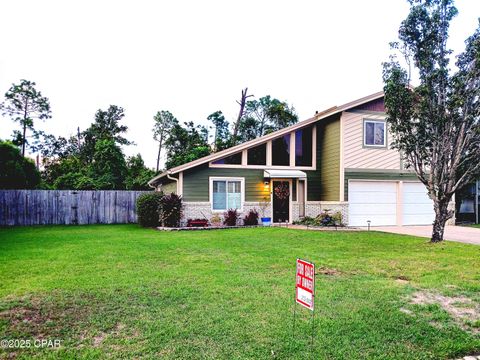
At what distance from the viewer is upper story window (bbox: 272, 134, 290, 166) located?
1563 cm

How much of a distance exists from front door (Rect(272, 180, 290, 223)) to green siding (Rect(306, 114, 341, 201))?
3.56 ft

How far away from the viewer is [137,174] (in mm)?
29359

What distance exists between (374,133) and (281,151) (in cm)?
438

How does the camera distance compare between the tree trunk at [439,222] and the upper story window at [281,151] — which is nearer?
the tree trunk at [439,222]

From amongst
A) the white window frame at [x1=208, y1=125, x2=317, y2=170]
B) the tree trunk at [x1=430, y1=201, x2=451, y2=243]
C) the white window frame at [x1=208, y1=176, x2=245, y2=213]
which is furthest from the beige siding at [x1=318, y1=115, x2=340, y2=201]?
the tree trunk at [x1=430, y1=201, x2=451, y2=243]

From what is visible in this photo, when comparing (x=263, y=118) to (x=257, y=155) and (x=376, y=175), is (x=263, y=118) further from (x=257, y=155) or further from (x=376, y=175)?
(x=376, y=175)

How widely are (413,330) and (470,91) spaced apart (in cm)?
843

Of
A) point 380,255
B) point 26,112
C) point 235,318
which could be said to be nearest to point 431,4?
point 380,255

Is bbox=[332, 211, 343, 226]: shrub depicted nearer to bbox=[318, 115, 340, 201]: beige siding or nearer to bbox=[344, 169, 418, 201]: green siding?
bbox=[318, 115, 340, 201]: beige siding

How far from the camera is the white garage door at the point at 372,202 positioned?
15.4m

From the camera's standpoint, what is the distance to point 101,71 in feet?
53.9

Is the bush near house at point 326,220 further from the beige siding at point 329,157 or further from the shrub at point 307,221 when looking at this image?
the beige siding at point 329,157

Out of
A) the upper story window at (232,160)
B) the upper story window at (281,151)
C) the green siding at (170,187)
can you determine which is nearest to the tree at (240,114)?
the green siding at (170,187)

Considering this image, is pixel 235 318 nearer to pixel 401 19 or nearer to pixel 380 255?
pixel 380 255
